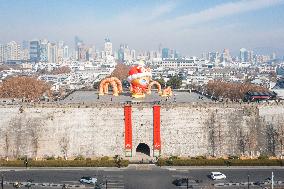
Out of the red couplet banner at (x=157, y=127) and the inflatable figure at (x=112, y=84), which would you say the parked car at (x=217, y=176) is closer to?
the red couplet banner at (x=157, y=127)

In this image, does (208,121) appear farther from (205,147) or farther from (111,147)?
(111,147)

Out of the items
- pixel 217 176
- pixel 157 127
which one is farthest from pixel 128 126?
pixel 217 176

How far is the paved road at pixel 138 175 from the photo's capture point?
44.3 m

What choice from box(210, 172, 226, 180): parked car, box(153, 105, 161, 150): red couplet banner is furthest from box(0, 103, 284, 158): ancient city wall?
box(210, 172, 226, 180): parked car

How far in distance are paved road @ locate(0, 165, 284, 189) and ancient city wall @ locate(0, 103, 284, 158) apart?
4.83 m

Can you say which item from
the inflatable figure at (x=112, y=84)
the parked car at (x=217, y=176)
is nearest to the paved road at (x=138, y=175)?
the parked car at (x=217, y=176)

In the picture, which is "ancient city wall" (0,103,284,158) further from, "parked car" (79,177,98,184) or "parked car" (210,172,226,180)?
"parked car" (79,177,98,184)

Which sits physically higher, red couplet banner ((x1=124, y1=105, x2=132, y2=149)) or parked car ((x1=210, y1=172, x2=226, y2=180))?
red couplet banner ((x1=124, y1=105, x2=132, y2=149))

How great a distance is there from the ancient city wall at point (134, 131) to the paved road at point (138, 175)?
4.83 meters

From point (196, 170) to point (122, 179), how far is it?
827 centimetres

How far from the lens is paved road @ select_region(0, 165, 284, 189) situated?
44322 mm

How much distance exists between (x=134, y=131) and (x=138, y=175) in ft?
27.1

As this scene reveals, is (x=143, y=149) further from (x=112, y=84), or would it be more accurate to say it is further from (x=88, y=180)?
(x=112, y=84)

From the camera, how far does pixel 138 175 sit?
4703cm
